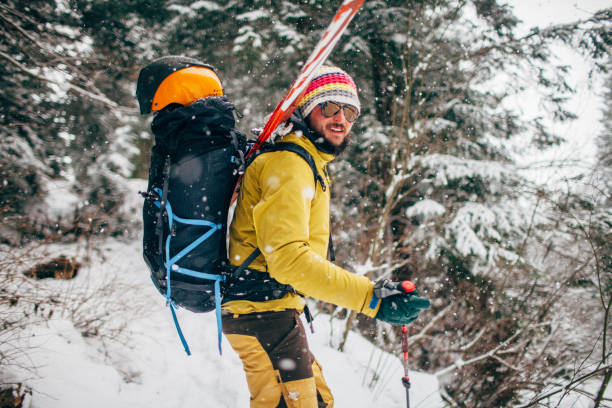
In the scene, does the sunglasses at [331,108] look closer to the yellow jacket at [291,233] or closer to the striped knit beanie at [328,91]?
the striped knit beanie at [328,91]

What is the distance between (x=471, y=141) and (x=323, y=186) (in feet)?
21.9

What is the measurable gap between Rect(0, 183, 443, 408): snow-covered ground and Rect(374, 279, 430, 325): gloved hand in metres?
2.30

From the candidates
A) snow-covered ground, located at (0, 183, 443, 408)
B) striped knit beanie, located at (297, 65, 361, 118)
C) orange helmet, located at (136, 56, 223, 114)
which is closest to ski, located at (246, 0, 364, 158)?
striped knit beanie, located at (297, 65, 361, 118)

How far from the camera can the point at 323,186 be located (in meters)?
1.62

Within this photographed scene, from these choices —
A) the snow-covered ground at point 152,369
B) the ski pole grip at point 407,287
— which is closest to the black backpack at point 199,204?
the ski pole grip at point 407,287

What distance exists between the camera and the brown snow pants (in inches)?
61.6

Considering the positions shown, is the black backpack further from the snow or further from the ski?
the snow

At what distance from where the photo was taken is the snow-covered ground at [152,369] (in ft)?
7.79

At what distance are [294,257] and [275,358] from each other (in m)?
0.68

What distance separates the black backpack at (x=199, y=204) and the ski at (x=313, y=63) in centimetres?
19

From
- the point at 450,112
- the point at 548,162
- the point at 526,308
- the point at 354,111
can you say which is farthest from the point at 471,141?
the point at 354,111

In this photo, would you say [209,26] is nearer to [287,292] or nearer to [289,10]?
[289,10]

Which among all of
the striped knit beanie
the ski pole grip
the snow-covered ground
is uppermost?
the striped knit beanie

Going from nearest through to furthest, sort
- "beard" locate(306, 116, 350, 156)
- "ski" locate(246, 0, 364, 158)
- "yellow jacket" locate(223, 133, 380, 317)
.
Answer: "yellow jacket" locate(223, 133, 380, 317) → "ski" locate(246, 0, 364, 158) → "beard" locate(306, 116, 350, 156)
